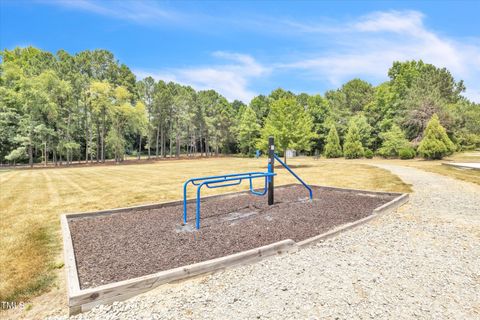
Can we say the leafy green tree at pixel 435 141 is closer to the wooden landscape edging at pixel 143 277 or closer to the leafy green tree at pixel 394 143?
the leafy green tree at pixel 394 143

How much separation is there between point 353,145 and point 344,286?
39.5 metres

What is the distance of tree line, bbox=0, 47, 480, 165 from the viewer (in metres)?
29.3

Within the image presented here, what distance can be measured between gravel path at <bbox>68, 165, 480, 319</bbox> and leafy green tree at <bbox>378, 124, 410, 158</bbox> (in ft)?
115

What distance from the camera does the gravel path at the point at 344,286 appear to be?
2902mm

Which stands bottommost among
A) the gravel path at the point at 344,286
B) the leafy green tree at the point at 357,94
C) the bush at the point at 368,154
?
the gravel path at the point at 344,286

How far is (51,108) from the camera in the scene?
97.3 feet

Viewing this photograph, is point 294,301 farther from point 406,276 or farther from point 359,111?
point 359,111

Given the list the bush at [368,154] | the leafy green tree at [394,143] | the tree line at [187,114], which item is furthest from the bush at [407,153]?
the bush at [368,154]

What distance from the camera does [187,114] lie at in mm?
49219

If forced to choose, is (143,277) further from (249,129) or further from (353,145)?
(249,129)

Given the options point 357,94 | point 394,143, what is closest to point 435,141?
point 394,143

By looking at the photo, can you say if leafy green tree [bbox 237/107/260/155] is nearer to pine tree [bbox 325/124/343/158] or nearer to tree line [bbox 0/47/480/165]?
tree line [bbox 0/47/480/165]

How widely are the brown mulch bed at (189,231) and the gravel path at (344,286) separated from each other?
72 cm

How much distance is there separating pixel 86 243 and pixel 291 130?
19414mm
